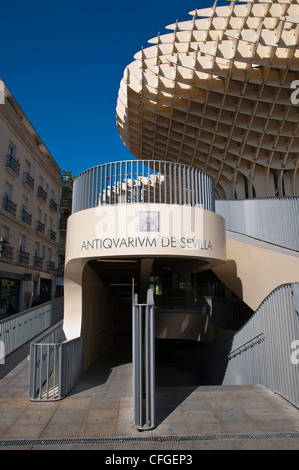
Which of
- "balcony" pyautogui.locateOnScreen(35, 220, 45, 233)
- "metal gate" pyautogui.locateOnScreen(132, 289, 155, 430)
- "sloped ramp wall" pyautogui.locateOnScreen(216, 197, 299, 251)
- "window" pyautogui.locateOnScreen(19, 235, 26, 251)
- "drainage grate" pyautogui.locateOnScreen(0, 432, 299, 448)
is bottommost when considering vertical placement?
"drainage grate" pyautogui.locateOnScreen(0, 432, 299, 448)

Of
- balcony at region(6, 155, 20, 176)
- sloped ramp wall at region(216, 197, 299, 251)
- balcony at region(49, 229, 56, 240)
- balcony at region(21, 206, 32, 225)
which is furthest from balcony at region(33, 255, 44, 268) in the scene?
sloped ramp wall at region(216, 197, 299, 251)

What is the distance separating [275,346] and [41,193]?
87.1ft

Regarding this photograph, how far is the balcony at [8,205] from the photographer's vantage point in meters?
22.9

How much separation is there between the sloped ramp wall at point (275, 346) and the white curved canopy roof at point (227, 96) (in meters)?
12.9

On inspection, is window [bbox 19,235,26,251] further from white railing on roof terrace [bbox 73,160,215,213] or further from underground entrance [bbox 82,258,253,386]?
white railing on roof terrace [bbox 73,160,215,213]

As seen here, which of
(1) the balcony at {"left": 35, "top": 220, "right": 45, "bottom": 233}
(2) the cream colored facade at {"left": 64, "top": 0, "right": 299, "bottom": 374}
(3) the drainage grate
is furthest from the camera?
(1) the balcony at {"left": 35, "top": 220, "right": 45, "bottom": 233}

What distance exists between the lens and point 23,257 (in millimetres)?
25797

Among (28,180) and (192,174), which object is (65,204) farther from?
(192,174)

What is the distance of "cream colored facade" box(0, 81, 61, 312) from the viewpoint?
2302cm

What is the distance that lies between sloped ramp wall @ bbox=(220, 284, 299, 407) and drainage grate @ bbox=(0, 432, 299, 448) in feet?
A: 4.71

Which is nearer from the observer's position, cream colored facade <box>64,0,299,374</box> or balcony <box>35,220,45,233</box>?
cream colored facade <box>64,0,299,374</box>

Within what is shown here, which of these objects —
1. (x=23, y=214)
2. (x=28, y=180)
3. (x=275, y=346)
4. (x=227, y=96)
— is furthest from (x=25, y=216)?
(x=275, y=346)

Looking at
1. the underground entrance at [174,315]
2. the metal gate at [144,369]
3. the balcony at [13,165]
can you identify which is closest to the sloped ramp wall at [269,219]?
the underground entrance at [174,315]
